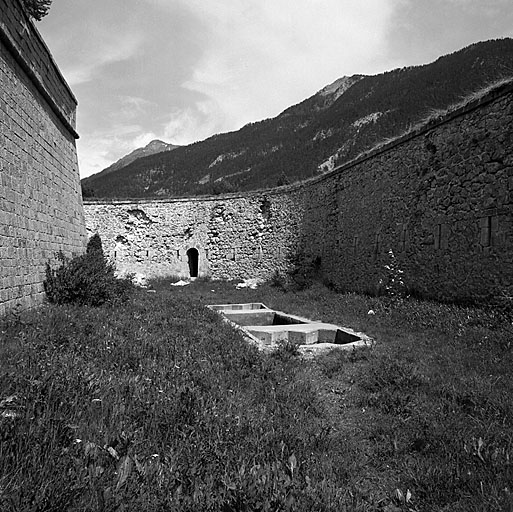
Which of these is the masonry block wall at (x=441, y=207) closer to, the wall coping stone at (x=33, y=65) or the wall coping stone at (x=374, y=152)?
the wall coping stone at (x=374, y=152)

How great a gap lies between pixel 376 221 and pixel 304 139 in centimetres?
4632

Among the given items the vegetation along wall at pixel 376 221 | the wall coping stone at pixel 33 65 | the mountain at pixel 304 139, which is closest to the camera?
the wall coping stone at pixel 33 65

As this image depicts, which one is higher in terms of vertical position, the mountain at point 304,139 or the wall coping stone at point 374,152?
the mountain at point 304,139

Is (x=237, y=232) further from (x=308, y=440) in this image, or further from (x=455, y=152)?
(x=308, y=440)

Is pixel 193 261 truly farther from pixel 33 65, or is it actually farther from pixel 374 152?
pixel 33 65

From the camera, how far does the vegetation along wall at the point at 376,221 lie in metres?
7.84

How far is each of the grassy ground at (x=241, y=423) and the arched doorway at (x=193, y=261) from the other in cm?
1577

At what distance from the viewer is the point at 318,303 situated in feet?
38.4

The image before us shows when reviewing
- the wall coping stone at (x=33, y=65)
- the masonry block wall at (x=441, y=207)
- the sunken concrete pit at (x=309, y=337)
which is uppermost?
the wall coping stone at (x=33, y=65)

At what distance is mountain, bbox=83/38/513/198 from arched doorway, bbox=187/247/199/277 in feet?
14.7

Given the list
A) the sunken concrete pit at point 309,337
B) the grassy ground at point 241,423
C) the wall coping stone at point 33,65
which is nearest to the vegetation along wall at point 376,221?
the grassy ground at point 241,423

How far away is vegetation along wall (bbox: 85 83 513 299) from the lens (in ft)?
25.7

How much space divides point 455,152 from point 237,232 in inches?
520

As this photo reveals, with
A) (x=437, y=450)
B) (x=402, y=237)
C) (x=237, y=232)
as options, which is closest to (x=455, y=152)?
(x=402, y=237)
